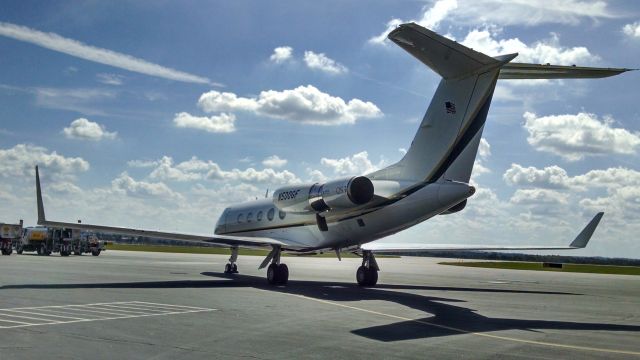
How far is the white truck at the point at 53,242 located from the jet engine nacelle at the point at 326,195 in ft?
108

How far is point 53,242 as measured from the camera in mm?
48906

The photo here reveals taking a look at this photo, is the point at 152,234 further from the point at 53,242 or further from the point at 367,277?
the point at 53,242

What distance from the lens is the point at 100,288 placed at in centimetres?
1817

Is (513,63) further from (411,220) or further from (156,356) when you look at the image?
(156,356)

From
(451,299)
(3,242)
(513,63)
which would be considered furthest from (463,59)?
(3,242)

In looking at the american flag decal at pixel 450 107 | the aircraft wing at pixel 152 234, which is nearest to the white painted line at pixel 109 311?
the aircraft wing at pixel 152 234

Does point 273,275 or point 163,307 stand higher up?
point 273,275

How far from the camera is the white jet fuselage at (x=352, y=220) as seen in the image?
17.2 m

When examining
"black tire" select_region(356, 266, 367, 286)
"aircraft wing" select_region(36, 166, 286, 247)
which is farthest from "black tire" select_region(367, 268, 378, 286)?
"aircraft wing" select_region(36, 166, 286, 247)

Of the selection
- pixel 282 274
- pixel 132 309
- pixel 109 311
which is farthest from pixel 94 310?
pixel 282 274

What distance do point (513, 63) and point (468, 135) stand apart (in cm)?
232

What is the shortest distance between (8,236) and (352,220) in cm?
3861

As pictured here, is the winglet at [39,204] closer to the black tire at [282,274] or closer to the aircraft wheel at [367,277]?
the black tire at [282,274]

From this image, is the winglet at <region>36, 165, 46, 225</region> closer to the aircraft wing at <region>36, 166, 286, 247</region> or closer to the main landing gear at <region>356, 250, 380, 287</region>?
the aircraft wing at <region>36, 166, 286, 247</region>
